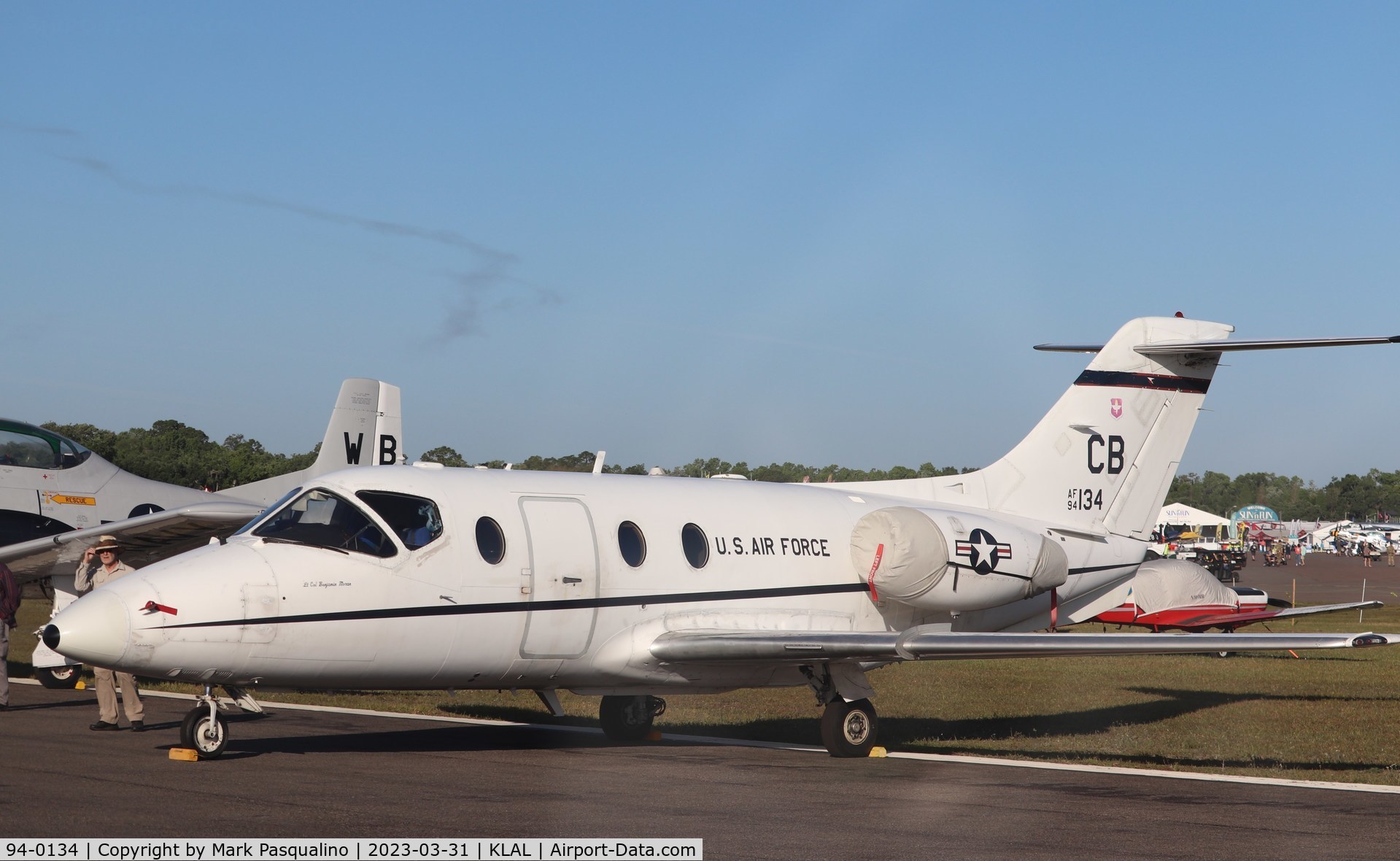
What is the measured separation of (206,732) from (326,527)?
6.91 ft

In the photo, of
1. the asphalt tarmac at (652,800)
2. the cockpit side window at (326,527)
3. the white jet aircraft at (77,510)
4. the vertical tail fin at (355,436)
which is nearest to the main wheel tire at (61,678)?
the white jet aircraft at (77,510)

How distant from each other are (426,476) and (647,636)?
2884mm

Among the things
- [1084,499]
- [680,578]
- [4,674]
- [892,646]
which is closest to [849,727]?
[892,646]

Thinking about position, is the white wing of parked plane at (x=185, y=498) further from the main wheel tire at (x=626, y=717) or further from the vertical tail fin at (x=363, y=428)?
the main wheel tire at (x=626, y=717)

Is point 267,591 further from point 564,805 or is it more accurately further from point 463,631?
A: point 564,805

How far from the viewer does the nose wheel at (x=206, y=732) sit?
1245 centimetres

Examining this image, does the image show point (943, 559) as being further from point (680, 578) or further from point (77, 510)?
point (77, 510)

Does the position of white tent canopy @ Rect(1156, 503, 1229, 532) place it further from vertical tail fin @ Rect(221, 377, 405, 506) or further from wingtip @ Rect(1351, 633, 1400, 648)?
wingtip @ Rect(1351, 633, 1400, 648)

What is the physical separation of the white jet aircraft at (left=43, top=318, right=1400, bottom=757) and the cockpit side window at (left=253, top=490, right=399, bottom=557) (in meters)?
0.02

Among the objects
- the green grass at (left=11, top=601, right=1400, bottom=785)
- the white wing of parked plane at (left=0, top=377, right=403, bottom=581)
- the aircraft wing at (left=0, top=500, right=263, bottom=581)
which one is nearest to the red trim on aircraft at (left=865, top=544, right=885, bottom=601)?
the green grass at (left=11, top=601, right=1400, bottom=785)

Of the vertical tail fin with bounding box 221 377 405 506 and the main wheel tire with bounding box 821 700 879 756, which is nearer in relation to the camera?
the main wheel tire with bounding box 821 700 879 756

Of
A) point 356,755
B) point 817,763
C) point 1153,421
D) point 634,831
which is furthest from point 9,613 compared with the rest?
point 1153,421

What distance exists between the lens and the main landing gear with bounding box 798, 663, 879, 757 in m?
14.9

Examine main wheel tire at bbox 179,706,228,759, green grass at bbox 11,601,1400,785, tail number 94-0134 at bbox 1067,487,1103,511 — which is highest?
tail number 94-0134 at bbox 1067,487,1103,511
